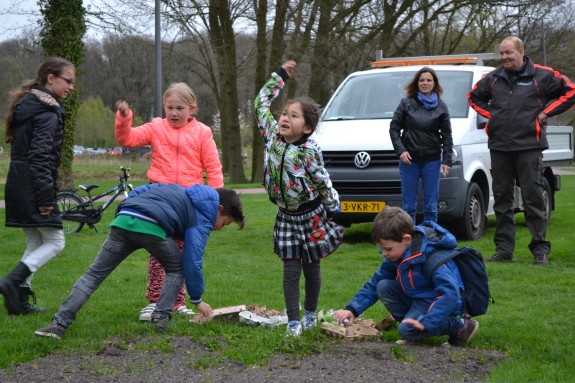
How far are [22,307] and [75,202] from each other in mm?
7000

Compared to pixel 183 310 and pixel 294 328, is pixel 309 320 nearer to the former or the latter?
pixel 294 328

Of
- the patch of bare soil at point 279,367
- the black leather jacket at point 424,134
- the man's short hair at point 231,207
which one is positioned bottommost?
the patch of bare soil at point 279,367

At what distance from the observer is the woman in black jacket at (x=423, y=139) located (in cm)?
891

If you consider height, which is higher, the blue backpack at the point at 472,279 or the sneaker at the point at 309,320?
the blue backpack at the point at 472,279

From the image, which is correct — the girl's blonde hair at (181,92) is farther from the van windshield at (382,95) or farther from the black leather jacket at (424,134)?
the van windshield at (382,95)

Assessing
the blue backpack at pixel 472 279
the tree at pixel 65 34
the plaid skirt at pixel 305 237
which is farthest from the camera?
the tree at pixel 65 34

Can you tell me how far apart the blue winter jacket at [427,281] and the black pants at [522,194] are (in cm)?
367

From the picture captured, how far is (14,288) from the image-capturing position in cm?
614

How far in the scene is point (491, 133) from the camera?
8836 millimetres

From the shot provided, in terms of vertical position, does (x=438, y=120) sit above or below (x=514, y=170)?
above

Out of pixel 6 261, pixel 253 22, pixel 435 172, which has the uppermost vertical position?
pixel 253 22

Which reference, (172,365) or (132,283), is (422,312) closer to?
(172,365)

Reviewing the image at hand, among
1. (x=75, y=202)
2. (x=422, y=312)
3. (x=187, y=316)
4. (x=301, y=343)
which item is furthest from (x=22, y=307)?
(x=75, y=202)

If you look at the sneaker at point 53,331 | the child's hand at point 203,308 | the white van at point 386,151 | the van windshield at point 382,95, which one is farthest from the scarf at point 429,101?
the sneaker at point 53,331
